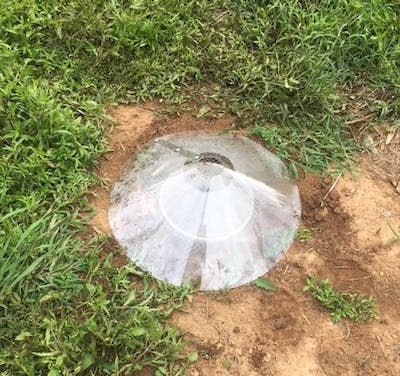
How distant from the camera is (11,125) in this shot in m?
3.21

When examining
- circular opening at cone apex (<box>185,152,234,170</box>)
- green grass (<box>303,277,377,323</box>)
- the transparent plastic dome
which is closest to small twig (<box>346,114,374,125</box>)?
the transparent plastic dome

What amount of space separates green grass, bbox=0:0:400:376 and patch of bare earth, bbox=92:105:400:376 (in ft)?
0.45

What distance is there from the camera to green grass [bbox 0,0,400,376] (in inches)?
117

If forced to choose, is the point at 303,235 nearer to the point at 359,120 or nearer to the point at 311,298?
the point at 311,298

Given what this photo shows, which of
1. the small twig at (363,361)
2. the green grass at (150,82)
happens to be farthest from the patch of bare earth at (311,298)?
the green grass at (150,82)

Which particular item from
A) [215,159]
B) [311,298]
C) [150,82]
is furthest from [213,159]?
[311,298]

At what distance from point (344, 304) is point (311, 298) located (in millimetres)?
141

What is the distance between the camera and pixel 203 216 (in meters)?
3.03

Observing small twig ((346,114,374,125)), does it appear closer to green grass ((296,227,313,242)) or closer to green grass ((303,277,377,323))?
green grass ((296,227,313,242))

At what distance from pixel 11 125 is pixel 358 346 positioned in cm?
188

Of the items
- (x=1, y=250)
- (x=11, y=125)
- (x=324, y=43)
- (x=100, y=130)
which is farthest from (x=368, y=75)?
(x=1, y=250)

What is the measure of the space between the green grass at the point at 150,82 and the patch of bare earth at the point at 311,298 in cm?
14

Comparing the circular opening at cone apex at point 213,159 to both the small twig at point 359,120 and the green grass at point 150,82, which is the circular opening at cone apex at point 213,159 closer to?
the green grass at point 150,82

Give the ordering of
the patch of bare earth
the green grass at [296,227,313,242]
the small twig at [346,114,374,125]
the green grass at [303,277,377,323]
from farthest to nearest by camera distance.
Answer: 1. the small twig at [346,114,374,125]
2. the green grass at [296,227,313,242]
3. the green grass at [303,277,377,323]
4. the patch of bare earth
